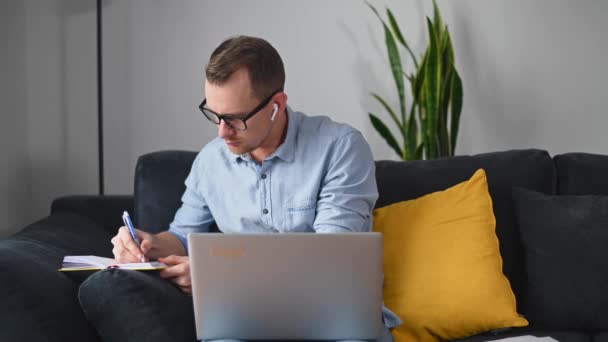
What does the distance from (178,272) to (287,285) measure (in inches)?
16.7

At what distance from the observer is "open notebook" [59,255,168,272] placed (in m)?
1.90

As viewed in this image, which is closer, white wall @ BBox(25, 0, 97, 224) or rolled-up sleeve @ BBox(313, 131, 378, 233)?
rolled-up sleeve @ BBox(313, 131, 378, 233)

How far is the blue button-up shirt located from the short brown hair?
148 mm

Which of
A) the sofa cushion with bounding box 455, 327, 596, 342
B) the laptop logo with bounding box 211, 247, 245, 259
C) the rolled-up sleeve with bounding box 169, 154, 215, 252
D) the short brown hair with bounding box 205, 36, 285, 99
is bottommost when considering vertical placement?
the sofa cushion with bounding box 455, 327, 596, 342

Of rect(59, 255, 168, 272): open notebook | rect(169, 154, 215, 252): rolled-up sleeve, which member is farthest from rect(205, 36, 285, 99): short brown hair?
rect(59, 255, 168, 272): open notebook

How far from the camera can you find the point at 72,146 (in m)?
4.05

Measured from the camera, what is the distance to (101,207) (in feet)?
9.22

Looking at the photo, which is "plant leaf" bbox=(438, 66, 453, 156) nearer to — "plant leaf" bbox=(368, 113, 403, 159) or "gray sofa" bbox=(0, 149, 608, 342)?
"plant leaf" bbox=(368, 113, 403, 159)

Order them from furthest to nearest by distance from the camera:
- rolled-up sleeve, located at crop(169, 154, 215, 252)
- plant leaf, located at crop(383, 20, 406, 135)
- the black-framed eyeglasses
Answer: plant leaf, located at crop(383, 20, 406, 135) < rolled-up sleeve, located at crop(169, 154, 215, 252) < the black-framed eyeglasses

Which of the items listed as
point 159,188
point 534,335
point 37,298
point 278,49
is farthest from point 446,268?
point 278,49

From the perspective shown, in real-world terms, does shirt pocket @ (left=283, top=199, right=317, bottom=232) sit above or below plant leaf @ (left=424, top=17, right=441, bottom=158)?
below

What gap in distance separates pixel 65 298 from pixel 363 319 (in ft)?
2.26

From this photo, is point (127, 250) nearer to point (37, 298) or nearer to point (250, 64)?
point (37, 298)

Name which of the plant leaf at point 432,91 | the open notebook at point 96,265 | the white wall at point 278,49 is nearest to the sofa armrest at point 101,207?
the open notebook at point 96,265
